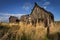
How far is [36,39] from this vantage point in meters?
7.37

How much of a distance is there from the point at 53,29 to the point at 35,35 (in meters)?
1.71

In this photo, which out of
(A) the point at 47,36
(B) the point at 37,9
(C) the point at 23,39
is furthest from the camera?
(B) the point at 37,9

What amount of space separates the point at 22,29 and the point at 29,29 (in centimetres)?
31

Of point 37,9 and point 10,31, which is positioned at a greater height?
point 37,9

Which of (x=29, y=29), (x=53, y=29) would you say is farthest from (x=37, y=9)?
(x=29, y=29)

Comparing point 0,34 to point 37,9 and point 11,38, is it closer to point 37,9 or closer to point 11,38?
point 11,38

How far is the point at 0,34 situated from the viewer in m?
8.09

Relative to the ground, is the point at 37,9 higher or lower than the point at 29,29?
higher

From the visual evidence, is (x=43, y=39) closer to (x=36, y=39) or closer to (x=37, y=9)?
(x=36, y=39)

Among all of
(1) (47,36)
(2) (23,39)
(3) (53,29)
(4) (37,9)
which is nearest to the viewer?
(2) (23,39)

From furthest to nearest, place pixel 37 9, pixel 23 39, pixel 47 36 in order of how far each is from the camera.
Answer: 1. pixel 37 9
2. pixel 47 36
3. pixel 23 39

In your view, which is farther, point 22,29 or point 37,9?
point 37,9

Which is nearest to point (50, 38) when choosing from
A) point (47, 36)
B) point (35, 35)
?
point (47, 36)

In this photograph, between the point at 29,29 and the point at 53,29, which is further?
the point at 53,29
